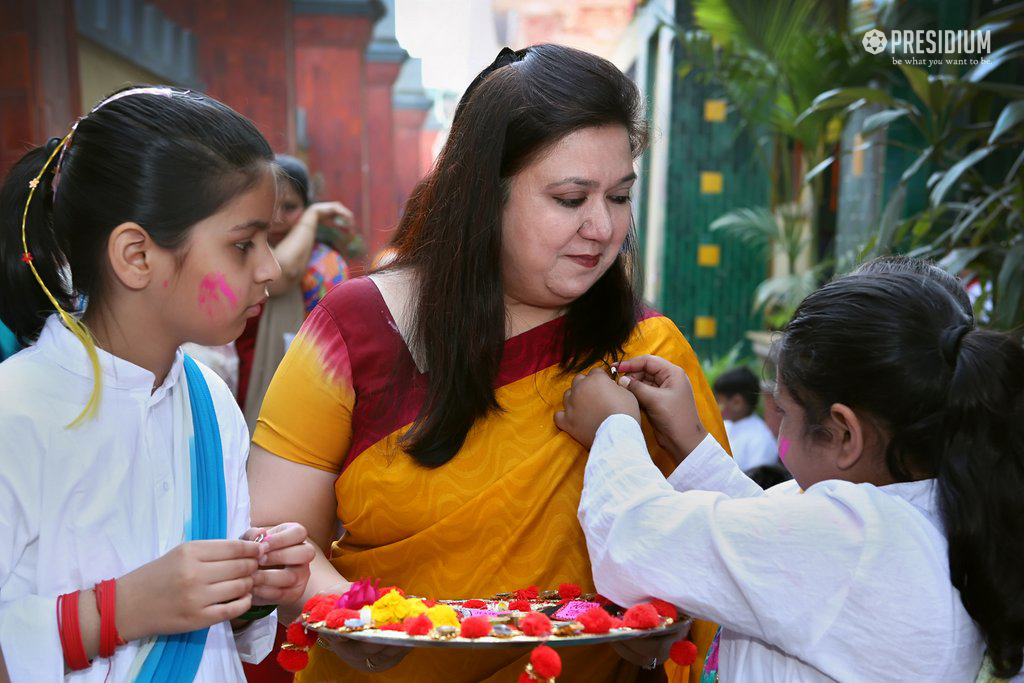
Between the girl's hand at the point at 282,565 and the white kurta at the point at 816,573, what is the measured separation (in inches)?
17.1

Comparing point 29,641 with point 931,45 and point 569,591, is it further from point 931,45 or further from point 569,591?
point 931,45

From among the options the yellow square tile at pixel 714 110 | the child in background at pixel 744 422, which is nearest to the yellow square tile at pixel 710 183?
the yellow square tile at pixel 714 110

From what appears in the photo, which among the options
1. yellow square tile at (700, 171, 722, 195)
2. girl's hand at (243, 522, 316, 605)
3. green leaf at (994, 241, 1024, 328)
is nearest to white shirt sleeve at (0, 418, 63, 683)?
girl's hand at (243, 522, 316, 605)

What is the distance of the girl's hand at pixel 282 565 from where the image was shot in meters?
1.31

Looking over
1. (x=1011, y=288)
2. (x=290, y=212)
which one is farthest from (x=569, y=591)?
(x=290, y=212)

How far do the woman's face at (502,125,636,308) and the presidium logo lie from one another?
2.31 metres

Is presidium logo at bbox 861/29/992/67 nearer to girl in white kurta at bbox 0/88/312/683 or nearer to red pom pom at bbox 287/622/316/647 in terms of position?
girl in white kurta at bbox 0/88/312/683

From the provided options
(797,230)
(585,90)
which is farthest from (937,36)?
(585,90)

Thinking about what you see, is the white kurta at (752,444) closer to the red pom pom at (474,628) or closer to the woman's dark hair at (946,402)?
the woman's dark hair at (946,402)

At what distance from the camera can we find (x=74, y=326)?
1312 millimetres

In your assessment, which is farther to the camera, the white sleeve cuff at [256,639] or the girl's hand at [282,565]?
the white sleeve cuff at [256,639]

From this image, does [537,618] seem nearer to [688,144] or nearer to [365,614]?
[365,614]

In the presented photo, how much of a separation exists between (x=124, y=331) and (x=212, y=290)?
150 millimetres

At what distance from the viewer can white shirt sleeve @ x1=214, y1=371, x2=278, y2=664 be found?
1536mm
